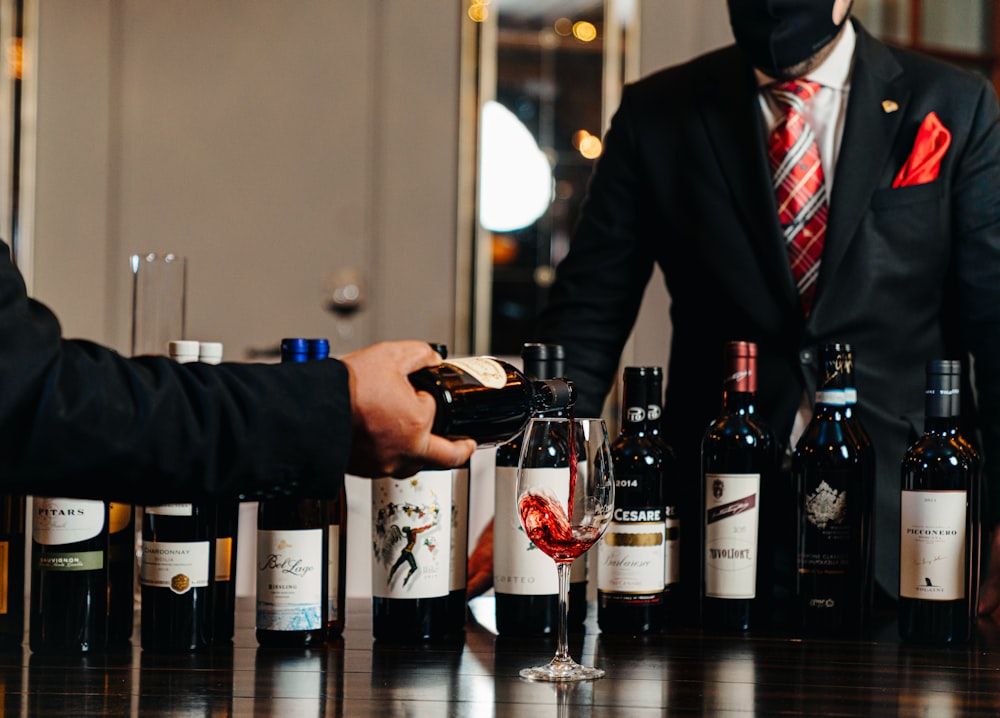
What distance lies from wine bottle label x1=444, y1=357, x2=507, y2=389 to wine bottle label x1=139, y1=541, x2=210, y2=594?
12.7 inches

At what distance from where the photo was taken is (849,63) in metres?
1.80

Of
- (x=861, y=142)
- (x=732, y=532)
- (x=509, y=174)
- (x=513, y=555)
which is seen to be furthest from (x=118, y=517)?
(x=509, y=174)

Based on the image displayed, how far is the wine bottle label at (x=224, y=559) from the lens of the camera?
3.90 feet

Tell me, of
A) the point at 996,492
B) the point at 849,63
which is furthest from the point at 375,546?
the point at 849,63

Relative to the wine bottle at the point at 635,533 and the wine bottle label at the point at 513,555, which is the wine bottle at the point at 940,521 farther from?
the wine bottle label at the point at 513,555

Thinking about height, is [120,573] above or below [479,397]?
below

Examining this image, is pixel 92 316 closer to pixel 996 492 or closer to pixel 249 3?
pixel 249 3

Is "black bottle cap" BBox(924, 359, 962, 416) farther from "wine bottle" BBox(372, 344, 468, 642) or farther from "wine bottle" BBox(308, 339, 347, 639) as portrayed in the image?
A: "wine bottle" BBox(308, 339, 347, 639)

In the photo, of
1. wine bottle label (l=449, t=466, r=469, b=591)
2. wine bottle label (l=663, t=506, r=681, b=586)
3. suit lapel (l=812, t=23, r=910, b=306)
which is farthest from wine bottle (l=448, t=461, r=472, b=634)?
suit lapel (l=812, t=23, r=910, b=306)

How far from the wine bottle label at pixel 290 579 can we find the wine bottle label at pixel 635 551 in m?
0.29

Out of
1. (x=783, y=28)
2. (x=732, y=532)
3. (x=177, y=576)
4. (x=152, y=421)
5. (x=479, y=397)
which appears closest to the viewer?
(x=152, y=421)

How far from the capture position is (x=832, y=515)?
123cm

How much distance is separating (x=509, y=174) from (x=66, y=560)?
353cm

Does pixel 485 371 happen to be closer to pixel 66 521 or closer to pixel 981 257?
pixel 66 521
